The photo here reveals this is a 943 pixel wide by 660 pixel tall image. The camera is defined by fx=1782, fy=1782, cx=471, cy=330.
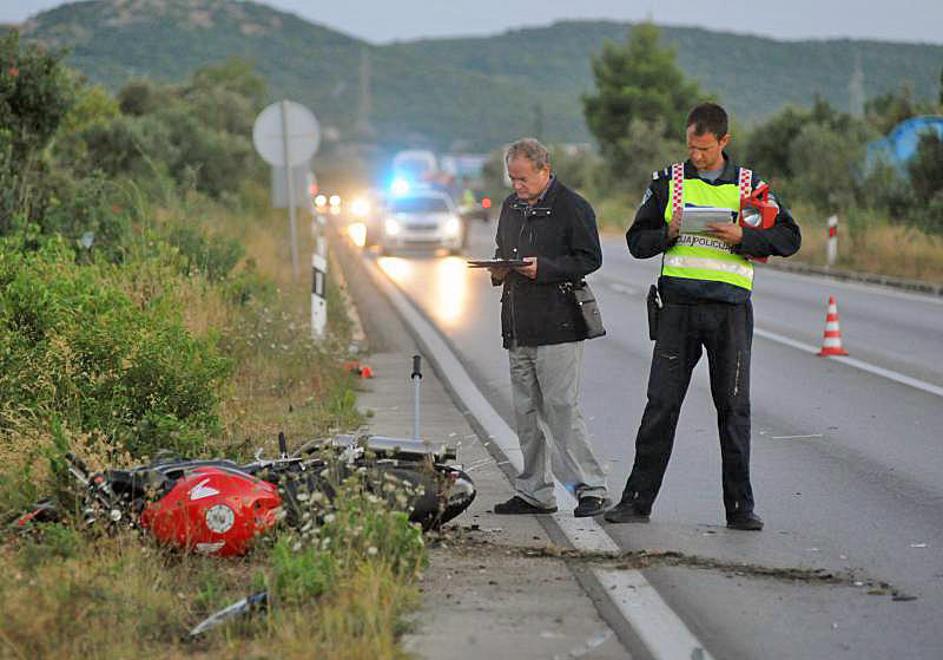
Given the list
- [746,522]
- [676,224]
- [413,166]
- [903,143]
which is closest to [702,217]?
[676,224]

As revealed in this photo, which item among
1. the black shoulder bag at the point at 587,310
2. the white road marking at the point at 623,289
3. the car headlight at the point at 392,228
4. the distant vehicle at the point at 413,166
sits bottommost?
the distant vehicle at the point at 413,166

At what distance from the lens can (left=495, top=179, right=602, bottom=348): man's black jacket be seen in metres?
8.94

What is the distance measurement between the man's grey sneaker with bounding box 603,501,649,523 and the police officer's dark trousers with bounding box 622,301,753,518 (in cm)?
2

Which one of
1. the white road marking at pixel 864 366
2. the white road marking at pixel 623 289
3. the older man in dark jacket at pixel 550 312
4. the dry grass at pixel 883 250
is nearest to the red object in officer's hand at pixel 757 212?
the older man in dark jacket at pixel 550 312

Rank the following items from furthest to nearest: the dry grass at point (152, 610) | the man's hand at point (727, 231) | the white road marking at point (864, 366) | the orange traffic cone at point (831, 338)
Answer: the orange traffic cone at point (831, 338) → the white road marking at point (864, 366) → the man's hand at point (727, 231) → the dry grass at point (152, 610)

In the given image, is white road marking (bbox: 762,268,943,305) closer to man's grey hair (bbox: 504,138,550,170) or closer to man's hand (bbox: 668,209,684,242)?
man's grey hair (bbox: 504,138,550,170)

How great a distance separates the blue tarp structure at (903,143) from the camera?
36875mm

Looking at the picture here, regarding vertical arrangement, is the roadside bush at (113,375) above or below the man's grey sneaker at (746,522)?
above

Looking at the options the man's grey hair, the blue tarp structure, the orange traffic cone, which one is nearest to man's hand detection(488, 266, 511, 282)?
the man's grey hair

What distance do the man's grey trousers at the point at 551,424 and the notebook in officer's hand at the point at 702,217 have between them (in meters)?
0.91

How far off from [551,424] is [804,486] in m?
1.82

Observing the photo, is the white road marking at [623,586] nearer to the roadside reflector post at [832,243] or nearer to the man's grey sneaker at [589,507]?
the man's grey sneaker at [589,507]

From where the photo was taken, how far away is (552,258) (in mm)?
8977

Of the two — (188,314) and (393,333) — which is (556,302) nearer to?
(188,314)
